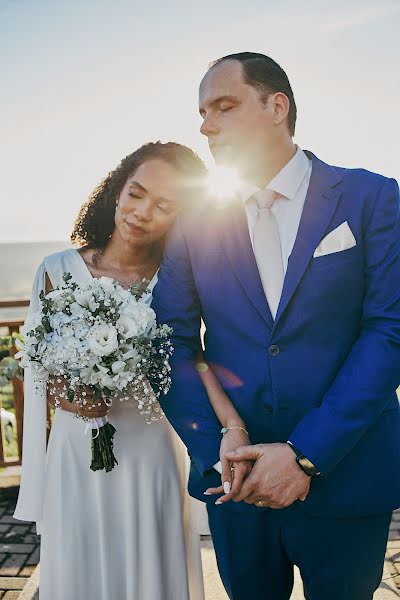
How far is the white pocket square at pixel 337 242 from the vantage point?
2.09 meters

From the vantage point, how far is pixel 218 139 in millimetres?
2219

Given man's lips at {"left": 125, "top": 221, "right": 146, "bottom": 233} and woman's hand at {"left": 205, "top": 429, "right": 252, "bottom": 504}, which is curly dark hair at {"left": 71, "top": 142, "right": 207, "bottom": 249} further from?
woman's hand at {"left": 205, "top": 429, "right": 252, "bottom": 504}

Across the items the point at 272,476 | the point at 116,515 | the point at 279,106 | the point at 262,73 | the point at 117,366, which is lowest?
the point at 116,515

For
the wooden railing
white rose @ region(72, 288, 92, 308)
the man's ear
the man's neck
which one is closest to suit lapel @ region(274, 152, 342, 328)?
the man's neck

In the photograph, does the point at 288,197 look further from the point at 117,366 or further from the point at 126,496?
the point at 126,496

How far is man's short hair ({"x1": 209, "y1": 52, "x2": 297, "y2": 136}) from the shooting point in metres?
2.21

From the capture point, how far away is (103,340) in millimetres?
2336

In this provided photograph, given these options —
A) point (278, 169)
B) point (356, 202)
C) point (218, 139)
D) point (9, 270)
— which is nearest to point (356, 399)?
point (356, 202)

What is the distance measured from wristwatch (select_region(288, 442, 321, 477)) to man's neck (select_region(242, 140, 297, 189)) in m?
0.99

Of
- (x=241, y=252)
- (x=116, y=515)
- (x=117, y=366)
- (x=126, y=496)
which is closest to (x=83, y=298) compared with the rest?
(x=117, y=366)

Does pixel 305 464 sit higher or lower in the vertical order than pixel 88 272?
lower

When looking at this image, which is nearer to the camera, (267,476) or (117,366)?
(267,476)

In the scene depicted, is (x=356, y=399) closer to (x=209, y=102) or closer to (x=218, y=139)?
(x=218, y=139)

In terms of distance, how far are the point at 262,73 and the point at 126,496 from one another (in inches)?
80.4
